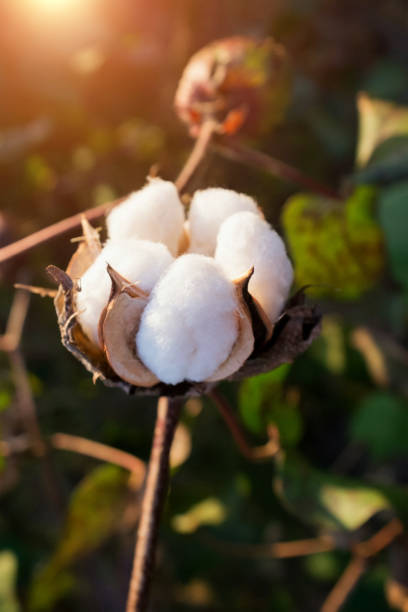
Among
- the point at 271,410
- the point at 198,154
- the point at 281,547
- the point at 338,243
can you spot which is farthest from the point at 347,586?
the point at 198,154

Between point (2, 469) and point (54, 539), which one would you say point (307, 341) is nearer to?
point (2, 469)

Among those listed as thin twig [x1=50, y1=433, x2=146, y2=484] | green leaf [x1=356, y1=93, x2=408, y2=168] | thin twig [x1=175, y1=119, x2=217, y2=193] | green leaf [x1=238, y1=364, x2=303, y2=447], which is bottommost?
green leaf [x1=238, y1=364, x2=303, y2=447]

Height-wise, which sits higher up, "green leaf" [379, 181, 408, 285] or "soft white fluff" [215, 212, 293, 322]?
"soft white fluff" [215, 212, 293, 322]

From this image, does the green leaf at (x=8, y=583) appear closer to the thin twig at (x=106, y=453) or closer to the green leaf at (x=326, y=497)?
the thin twig at (x=106, y=453)

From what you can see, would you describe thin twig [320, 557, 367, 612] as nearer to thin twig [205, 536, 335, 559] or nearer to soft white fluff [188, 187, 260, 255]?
thin twig [205, 536, 335, 559]

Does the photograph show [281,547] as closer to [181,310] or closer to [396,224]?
[396,224]

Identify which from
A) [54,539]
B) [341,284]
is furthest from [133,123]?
[54,539]

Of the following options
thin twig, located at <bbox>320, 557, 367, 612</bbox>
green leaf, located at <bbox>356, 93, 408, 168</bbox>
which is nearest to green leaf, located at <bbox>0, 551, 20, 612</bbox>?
thin twig, located at <bbox>320, 557, 367, 612</bbox>

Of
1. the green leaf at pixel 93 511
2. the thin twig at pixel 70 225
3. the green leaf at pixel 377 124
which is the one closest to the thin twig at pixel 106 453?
the green leaf at pixel 93 511
